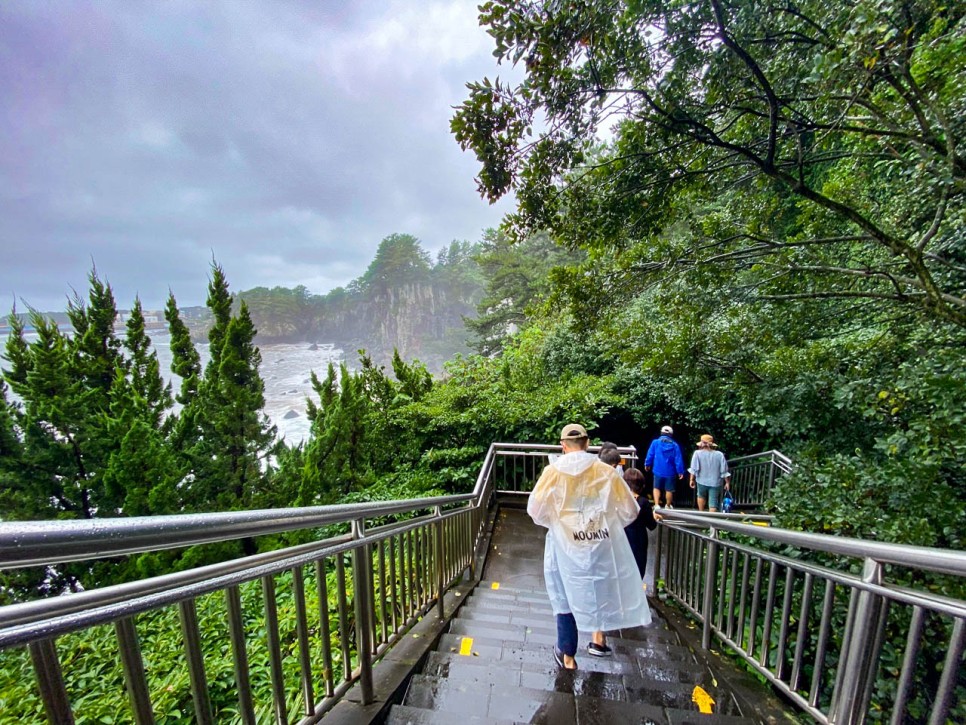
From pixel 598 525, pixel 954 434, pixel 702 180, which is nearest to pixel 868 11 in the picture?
pixel 702 180

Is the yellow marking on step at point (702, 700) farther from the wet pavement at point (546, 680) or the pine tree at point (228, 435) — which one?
the pine tree at point (228, 435)

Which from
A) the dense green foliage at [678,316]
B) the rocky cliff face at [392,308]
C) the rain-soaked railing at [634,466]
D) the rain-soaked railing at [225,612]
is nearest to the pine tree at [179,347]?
the dense green foliage at [678,316]

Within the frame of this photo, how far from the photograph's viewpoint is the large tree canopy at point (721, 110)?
2.46 metres

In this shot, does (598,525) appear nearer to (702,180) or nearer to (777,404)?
(702,180)

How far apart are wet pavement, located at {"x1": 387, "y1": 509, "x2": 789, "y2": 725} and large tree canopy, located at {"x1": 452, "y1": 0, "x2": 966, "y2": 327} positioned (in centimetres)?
307

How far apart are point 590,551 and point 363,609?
1363 millimetres

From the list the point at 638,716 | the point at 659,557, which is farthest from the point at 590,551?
the point at 659,557

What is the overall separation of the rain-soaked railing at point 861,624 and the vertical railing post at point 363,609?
69.1 inches

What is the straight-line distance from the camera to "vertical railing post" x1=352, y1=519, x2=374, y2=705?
1.68 m

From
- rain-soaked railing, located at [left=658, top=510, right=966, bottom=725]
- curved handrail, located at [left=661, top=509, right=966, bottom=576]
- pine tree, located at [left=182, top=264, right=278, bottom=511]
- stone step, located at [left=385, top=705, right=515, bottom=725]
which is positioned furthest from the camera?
pine tree, located at [left=182, top=264, right=278, bottom=511]

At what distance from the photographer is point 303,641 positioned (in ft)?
4.52

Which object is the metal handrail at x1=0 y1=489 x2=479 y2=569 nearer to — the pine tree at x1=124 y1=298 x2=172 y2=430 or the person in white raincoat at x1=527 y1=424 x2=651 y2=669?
the person in white raincoat at x1=527 y1=424 x2=651 y2=669

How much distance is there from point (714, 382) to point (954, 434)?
3911 millimetres

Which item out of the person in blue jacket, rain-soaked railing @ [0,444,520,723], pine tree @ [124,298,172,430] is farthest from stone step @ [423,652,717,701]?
pine tree @ [124,298,172,430]
